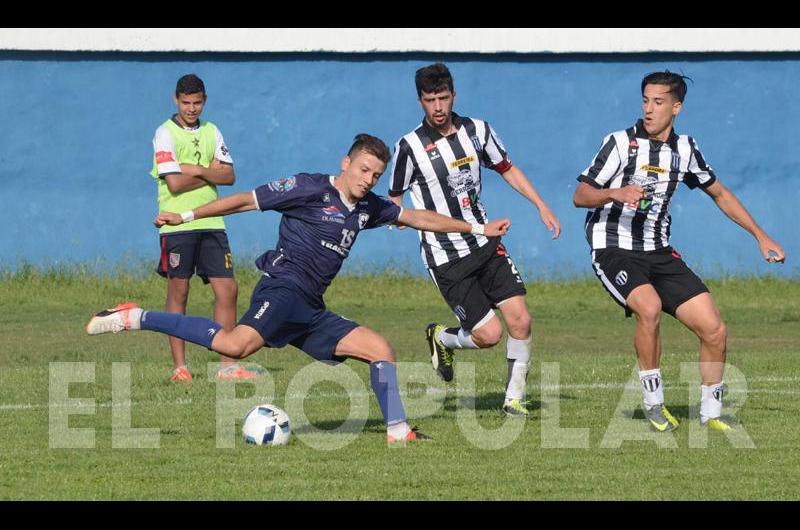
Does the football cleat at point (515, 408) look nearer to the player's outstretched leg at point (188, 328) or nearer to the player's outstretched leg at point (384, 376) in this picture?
the player's outstretched leg at point (384, 376)

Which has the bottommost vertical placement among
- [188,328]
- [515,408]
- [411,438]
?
[411,438]

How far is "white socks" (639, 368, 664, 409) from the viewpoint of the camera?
999 cm

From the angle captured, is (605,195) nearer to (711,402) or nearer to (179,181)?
(711,402)

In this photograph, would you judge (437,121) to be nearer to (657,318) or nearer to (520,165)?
(657,318)

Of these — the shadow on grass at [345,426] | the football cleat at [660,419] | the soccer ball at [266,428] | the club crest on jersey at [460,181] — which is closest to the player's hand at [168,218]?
the soccer ball at [266,428]

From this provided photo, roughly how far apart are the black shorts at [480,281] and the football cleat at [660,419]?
4.80 ft

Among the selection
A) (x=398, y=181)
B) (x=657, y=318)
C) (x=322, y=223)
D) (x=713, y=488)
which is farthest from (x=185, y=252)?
(x=713, y=488)

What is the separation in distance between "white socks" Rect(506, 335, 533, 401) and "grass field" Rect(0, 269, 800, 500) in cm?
26

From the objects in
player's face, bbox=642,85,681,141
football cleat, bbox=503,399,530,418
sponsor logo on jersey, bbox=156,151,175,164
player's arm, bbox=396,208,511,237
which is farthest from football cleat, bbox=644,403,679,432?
sponsor logo on jersey, bbox=156,151,175,164

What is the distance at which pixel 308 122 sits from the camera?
19406mm

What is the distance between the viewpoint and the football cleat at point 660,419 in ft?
32.3

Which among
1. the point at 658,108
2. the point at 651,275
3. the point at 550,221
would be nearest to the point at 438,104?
the point at 550,221

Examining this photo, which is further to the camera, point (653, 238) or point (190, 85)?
→ point (190, 85)

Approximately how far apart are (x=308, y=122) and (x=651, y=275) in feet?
32.1
